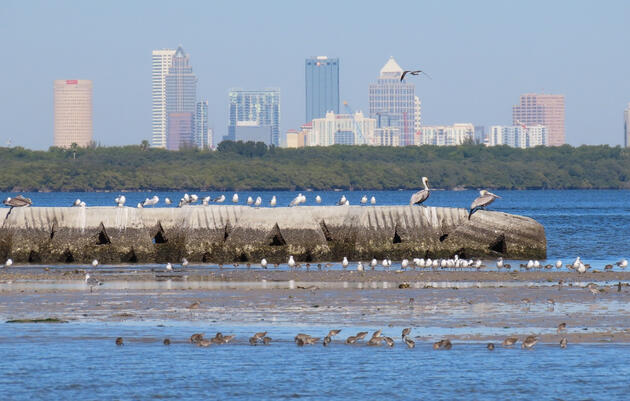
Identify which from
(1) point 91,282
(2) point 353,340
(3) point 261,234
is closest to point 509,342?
(2) point 353,340

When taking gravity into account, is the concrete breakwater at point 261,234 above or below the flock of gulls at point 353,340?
above

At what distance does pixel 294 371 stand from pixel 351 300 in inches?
278

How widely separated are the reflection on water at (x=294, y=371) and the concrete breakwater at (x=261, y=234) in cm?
1388

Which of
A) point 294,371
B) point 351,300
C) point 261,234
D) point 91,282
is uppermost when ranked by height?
point 261,234

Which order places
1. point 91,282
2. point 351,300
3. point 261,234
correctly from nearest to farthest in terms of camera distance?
point 351,300 < point 91,282 < point 261,234

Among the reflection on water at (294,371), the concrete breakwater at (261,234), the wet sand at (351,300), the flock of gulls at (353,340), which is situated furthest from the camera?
the concrete breakwater at (261,234)

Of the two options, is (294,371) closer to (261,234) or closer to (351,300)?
(351,300)

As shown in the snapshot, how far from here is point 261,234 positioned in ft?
105

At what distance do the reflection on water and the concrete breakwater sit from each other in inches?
546

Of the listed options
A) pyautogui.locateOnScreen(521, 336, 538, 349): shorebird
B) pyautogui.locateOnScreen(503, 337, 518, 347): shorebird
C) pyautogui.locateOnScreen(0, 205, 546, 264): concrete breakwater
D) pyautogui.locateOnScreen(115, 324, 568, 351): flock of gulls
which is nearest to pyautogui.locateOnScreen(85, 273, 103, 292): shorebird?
pyautogui.locateOnScreen(0, 205, 546, 264): concrete breakwater

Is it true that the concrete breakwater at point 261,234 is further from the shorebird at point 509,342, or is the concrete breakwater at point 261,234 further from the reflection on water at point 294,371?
the shorebird at point 509,342

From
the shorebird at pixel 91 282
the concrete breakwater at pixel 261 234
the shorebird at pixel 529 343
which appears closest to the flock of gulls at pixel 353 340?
the shorebird at pixel 529 343

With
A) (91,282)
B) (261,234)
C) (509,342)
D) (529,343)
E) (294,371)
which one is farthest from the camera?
(261,234)

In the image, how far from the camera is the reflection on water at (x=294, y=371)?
46.8 ft
